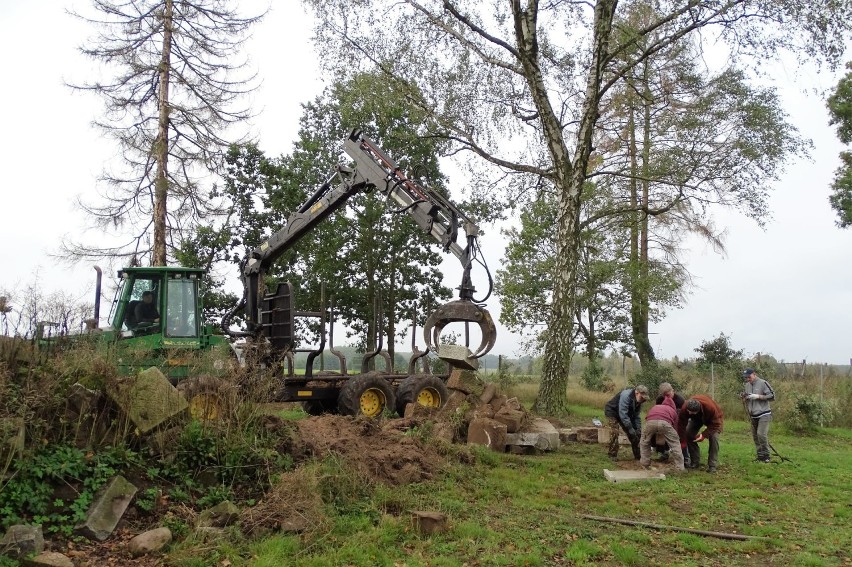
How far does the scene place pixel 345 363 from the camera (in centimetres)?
1455

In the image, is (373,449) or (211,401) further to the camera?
(373,449)

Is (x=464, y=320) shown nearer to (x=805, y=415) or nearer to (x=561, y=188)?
(x=561, y=188)

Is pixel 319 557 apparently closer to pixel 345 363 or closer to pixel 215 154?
pixel 345 363

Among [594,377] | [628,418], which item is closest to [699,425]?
[628,418]

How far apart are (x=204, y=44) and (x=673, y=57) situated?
13.2 m

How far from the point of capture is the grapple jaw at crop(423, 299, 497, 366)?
35.1 feet

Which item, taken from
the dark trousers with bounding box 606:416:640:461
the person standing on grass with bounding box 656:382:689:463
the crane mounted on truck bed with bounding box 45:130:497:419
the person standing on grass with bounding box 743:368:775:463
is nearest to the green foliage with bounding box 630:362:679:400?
the crane mounted on truck bed with bounding box 45:130:497:419

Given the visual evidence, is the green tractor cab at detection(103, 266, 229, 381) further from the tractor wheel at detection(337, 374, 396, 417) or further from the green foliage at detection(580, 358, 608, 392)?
the green foliage at detection(580, 358, 608, 392)

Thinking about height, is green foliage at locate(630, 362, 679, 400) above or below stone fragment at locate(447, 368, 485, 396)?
below

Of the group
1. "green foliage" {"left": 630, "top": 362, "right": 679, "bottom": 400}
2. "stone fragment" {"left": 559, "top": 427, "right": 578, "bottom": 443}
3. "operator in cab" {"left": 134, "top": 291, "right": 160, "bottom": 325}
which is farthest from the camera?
"green foliage" {"left": 630, "top": 362, "right": 679, "bottom": 400}

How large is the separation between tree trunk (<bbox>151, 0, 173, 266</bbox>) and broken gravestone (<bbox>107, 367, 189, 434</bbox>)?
14287mm

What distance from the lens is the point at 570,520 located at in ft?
24.4

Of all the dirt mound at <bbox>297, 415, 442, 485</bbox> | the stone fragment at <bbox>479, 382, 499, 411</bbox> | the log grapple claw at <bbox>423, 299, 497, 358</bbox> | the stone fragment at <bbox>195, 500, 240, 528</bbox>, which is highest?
the log grapple claw at <bbox>423, 299, 497, 358</bbox>

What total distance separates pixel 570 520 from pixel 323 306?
663 cm
